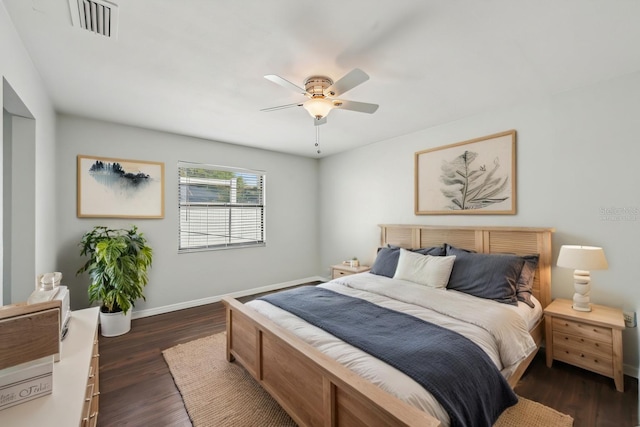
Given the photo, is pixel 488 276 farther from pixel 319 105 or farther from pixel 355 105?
pixel 319 105

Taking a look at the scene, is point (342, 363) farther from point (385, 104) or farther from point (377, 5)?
point (385, 104)

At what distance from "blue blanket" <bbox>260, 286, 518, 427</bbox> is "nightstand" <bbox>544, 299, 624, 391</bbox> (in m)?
1.17

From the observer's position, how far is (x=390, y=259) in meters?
3.34

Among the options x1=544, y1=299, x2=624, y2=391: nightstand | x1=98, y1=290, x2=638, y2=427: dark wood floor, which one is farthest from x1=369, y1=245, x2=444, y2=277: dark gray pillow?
x1=98, y1=290, x2=638, y2=427: dark wood floor

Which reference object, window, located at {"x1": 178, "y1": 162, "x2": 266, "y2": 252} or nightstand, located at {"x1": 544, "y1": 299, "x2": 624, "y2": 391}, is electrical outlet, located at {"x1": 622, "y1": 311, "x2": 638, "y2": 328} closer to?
nightstand, located at {"x1": 544, "y1": 299, "x2": 624, "y2": 391}

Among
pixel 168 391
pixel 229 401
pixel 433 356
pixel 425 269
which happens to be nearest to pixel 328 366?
pixel 433 356

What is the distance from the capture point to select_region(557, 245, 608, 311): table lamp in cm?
217

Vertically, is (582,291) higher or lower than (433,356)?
higher

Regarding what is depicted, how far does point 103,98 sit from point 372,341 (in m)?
3.23

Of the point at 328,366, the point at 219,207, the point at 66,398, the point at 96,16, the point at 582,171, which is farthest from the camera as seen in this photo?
the point at 219,207

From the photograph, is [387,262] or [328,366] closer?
[328,366]

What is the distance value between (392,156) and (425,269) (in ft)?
6.11

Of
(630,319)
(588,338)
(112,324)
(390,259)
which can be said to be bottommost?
(112,324)

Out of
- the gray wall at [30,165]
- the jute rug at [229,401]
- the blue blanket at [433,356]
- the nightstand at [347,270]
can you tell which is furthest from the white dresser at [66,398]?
the nightstand at [347,270]
